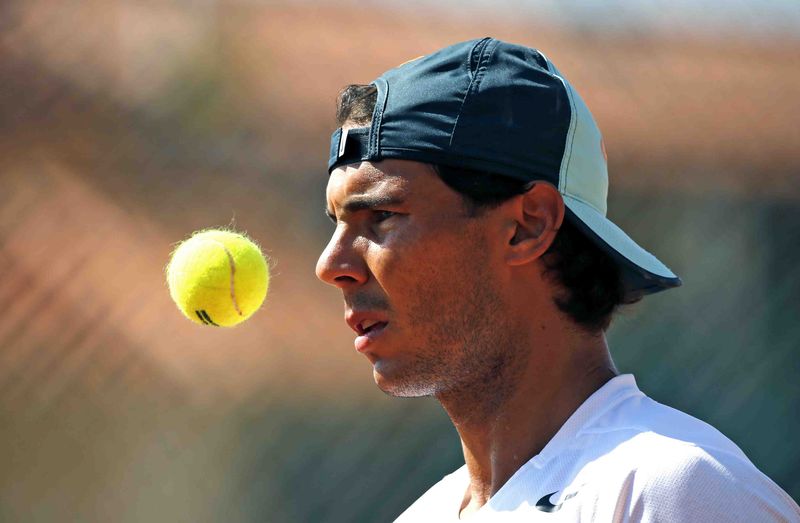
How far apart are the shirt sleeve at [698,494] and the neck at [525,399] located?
0.29 metres

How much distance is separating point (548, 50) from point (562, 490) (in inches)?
82.2

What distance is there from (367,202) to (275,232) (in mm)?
1744

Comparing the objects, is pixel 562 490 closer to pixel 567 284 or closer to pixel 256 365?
pixel 567 284

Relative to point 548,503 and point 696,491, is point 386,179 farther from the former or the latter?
point 696,491

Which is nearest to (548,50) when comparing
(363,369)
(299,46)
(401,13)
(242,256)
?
(401,13)

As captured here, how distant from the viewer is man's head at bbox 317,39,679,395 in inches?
65.6

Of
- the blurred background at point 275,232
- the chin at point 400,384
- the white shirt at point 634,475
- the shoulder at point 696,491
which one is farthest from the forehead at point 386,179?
the blurred background at point 275,232

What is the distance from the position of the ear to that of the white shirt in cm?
23

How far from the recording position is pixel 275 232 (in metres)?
3.40

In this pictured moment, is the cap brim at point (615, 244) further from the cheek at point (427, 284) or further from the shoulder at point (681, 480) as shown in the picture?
the shoulder at point (681, 480)

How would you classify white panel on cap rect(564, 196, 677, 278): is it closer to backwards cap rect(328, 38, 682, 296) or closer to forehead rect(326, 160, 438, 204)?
backwards cap rect(328, 38, 682, 296)

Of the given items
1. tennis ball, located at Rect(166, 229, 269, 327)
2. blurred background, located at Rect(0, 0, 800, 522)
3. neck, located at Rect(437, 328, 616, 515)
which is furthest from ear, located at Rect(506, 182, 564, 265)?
blurred background, located at Rect(0, 0, 800, 522)

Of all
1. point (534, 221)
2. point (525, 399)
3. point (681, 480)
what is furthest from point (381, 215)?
point (681, 480)

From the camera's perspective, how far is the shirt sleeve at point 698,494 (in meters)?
1.30
